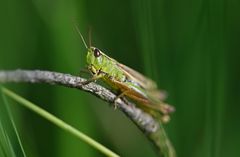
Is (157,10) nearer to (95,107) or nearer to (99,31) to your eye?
(99,31)

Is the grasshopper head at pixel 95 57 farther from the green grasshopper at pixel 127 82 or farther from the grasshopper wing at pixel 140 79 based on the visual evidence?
the grasshopper wing at pixel 140 79

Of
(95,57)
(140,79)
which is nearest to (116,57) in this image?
(140,79)

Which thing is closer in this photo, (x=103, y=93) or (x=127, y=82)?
(x=103, y=93)

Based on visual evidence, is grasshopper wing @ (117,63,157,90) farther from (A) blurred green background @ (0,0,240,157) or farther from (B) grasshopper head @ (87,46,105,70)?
(B) grasshopper head @ (87,46,105,70)

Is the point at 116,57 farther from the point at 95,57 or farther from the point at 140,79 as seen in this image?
the point at 95,57

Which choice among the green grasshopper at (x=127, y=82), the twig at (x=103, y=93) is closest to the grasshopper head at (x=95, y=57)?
the green grasshopper at (x=127, y=82)

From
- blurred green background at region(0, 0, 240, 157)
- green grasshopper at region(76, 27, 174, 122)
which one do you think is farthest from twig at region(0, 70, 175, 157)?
blurred green background at region(0, 0, 240, 157)
